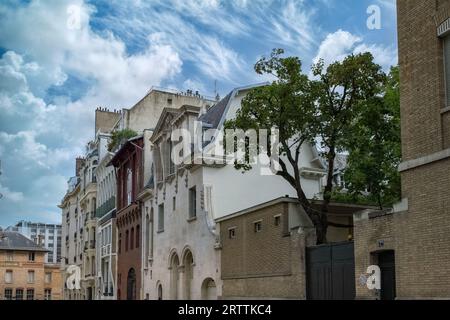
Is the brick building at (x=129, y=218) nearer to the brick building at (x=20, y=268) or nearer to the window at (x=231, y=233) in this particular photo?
the window at (x=231, y=233)

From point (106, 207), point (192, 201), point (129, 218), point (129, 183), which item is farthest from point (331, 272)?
point (106, 207)

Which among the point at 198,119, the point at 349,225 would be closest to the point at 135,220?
the point at 198,119

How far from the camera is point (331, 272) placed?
2155cm

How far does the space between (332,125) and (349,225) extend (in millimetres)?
4637

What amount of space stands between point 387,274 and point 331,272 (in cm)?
339

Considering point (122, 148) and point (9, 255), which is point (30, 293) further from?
point (122, 148)

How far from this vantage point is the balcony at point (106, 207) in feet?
173

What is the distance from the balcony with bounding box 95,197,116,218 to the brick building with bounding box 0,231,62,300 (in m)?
38.4

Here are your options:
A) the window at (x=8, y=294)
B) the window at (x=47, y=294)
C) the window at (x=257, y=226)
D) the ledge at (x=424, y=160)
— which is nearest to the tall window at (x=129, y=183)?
the window at (x=257, y=226)

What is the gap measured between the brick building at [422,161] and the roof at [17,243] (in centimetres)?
8218

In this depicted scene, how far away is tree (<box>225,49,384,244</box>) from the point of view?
2288 cm

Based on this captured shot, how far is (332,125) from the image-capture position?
23531mm
